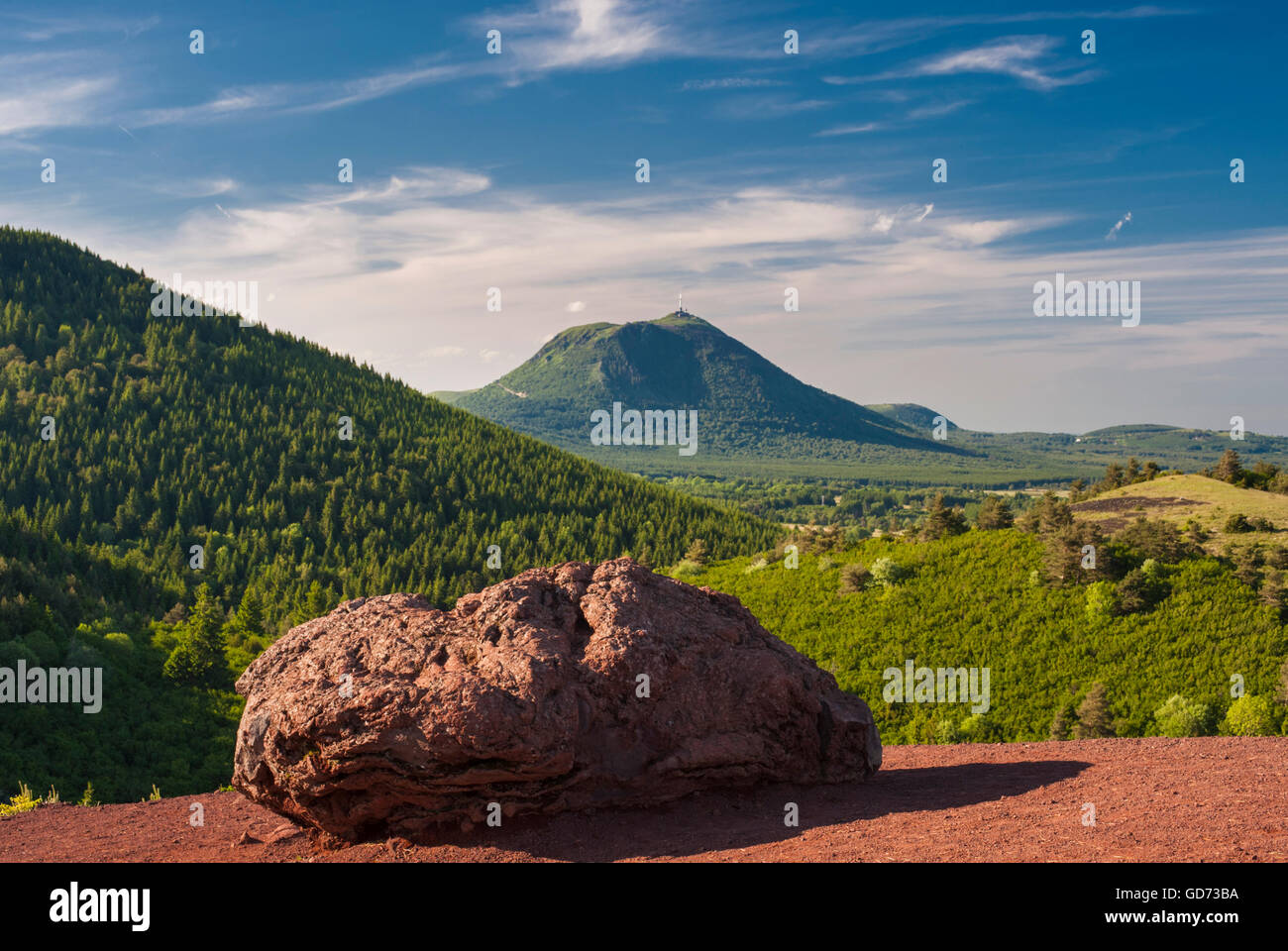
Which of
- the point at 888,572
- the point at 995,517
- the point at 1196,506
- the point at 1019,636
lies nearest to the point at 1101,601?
the point at 1019,636

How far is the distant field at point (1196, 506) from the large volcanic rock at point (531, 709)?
3266cm

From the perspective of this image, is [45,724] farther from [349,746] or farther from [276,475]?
[276,475]

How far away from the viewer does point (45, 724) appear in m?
32.4

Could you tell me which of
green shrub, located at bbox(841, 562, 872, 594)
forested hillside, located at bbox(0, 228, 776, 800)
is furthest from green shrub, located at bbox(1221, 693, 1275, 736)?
forested hillside, located at bbox(0, 228, 776, 800)

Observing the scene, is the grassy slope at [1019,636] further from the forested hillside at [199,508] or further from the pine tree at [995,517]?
the forested hillside at [199,508]

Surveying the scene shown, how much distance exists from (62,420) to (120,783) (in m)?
94.8

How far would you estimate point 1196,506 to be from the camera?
41812 millimetres

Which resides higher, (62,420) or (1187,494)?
(62,420)

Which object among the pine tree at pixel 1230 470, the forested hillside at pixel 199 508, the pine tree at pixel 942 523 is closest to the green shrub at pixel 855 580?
the pine tree at pixel 942 523

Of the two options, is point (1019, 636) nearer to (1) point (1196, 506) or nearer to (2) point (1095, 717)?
(2) point (1095, 717)

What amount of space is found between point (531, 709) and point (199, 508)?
3976 inches

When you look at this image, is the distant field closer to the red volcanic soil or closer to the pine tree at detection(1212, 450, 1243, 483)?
the pine tree at detection(1212, 450, 1243, 483)

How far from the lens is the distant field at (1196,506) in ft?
124

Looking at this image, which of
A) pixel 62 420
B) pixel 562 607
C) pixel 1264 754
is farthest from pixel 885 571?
pixel 62 420
